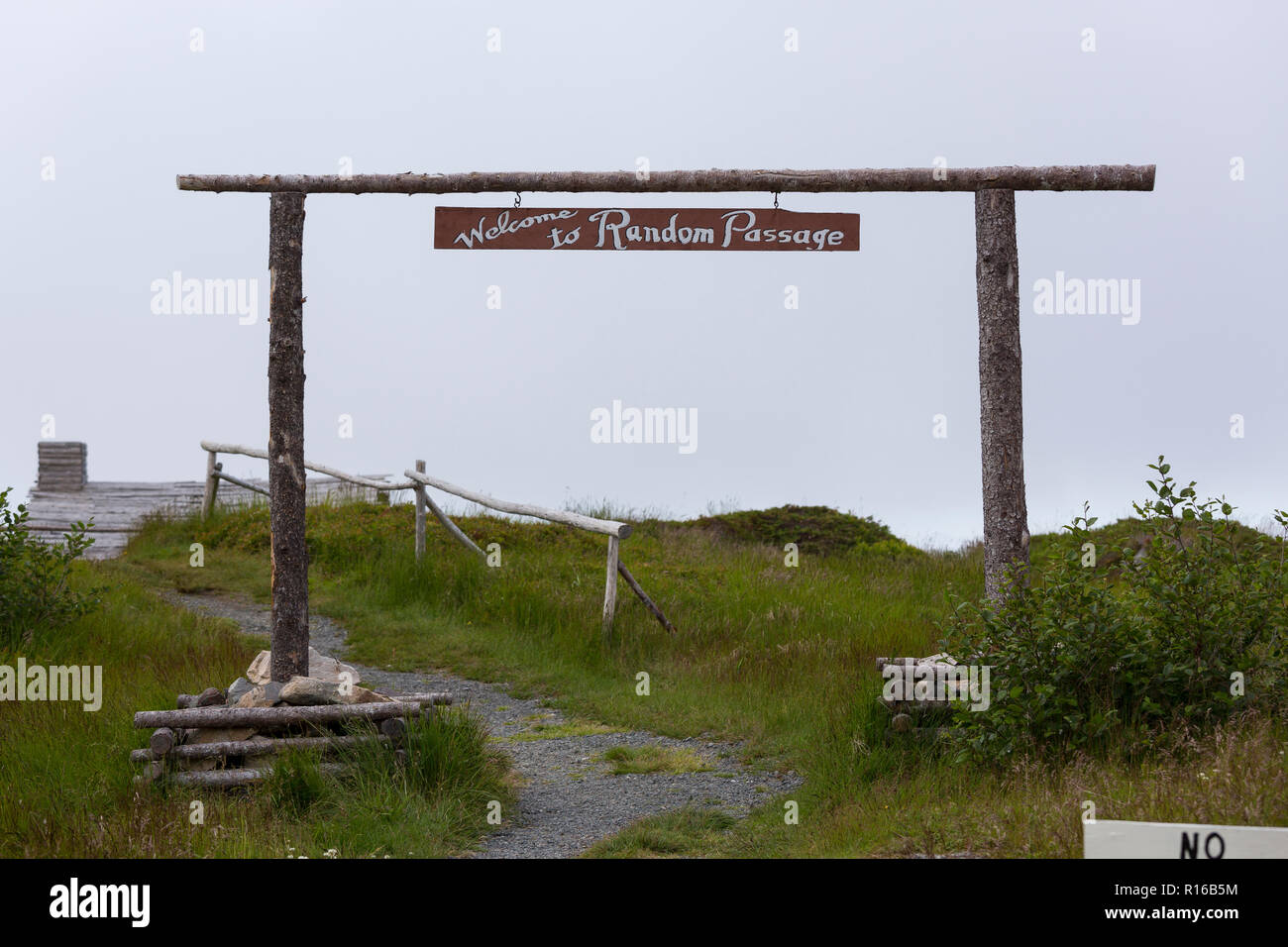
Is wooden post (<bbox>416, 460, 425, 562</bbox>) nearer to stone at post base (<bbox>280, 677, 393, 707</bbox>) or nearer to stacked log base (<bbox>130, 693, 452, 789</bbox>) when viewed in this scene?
stone at post base (<bbox>280, 677, 393, 707</bbox>)

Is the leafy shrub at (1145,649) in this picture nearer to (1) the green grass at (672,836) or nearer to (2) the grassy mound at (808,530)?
(1) the green grass at (672,836)

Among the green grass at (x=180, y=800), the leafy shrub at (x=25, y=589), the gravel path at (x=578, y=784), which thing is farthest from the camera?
the leafy shrub at (x=25, y=589)

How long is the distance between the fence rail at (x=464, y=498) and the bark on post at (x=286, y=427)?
4.02m

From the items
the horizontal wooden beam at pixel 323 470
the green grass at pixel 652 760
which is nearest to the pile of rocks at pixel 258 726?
the green grass at pixel 652 760

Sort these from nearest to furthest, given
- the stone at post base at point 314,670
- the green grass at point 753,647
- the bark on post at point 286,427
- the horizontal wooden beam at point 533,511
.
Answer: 1. the green grass at point 753,647
2. the bark on post at point 286,427
3. the stone at post base at point 314,670
4. the horizontal wooden beam at point 533,511

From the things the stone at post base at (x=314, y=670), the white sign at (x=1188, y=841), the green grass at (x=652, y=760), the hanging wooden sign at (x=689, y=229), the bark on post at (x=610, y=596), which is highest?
the hanging wooden sign at (x=689, y=229)

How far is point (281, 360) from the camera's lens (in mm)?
8820

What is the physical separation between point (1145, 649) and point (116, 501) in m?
19.8

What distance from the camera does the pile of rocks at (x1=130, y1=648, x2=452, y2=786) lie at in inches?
312

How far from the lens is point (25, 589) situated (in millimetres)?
11266

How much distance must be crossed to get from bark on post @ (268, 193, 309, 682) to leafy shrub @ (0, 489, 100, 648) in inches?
137

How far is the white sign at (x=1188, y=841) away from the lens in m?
5.20
